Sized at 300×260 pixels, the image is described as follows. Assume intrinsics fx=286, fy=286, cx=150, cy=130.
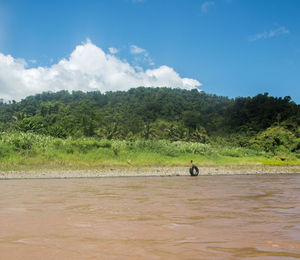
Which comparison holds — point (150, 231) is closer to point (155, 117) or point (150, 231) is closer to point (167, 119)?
point (167, 119)

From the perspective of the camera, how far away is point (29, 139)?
33.0m

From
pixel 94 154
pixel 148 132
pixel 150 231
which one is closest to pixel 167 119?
pixel 148 132

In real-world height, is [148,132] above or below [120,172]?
above

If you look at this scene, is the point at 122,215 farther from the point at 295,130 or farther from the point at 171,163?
the point at 295,130

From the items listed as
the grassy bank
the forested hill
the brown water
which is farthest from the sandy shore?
the forested hill

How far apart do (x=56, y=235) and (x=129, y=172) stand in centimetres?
2228

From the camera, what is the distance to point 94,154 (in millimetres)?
32656

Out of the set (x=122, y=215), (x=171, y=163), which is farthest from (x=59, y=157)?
(x=122, y=215)

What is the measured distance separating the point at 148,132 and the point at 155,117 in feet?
89.3

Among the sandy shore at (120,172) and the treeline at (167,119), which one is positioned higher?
the treeline at (167,119)

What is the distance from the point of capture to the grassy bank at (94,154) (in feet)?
95.6

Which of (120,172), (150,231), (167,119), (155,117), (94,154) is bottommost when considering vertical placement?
(120,172)

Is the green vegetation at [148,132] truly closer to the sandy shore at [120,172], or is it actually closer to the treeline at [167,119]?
the treeline at [167,119]

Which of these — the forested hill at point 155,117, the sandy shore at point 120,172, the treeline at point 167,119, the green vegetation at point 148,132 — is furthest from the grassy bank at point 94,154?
the forested hill at point 155,117
